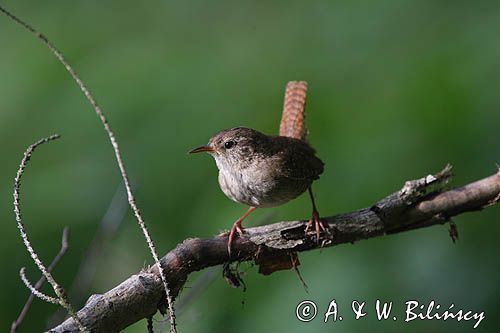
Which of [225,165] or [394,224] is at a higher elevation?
[225,165]

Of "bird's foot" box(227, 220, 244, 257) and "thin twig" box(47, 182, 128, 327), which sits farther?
"thin twig" box(47, 182, 128, 327)

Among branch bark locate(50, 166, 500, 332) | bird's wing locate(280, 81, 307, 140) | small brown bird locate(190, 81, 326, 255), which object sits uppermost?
bird's wing locate(280, 81, 307, 140)

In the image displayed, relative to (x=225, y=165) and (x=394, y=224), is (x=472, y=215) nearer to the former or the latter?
(x=394, y=224)

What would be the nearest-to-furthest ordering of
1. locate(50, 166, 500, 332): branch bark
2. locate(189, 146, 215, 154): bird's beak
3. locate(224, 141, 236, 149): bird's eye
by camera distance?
1. locate(50, 166, 500, 332): branch bark
2. locate(189, 146, 215, 154): bird's beak
3. locate(224, 141, 236, 149): bird's eye

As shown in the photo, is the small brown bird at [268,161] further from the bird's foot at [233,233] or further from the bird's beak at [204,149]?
the bird's foot at [233,233]

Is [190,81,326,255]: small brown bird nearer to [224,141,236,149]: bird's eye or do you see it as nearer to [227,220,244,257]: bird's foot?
[224,141,236,149]: bird's eye

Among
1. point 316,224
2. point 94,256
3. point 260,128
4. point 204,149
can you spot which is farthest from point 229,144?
point 94,256

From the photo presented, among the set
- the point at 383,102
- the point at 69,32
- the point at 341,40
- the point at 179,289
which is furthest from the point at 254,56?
the point at 179,289

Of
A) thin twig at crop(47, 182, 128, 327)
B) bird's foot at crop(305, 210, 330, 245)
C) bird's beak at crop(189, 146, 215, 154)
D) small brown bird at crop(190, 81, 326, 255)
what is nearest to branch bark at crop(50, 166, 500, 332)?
bird's foot at crop(305, 210, 330, 245)

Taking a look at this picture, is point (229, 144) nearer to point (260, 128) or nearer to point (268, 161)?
point (268, 161)
